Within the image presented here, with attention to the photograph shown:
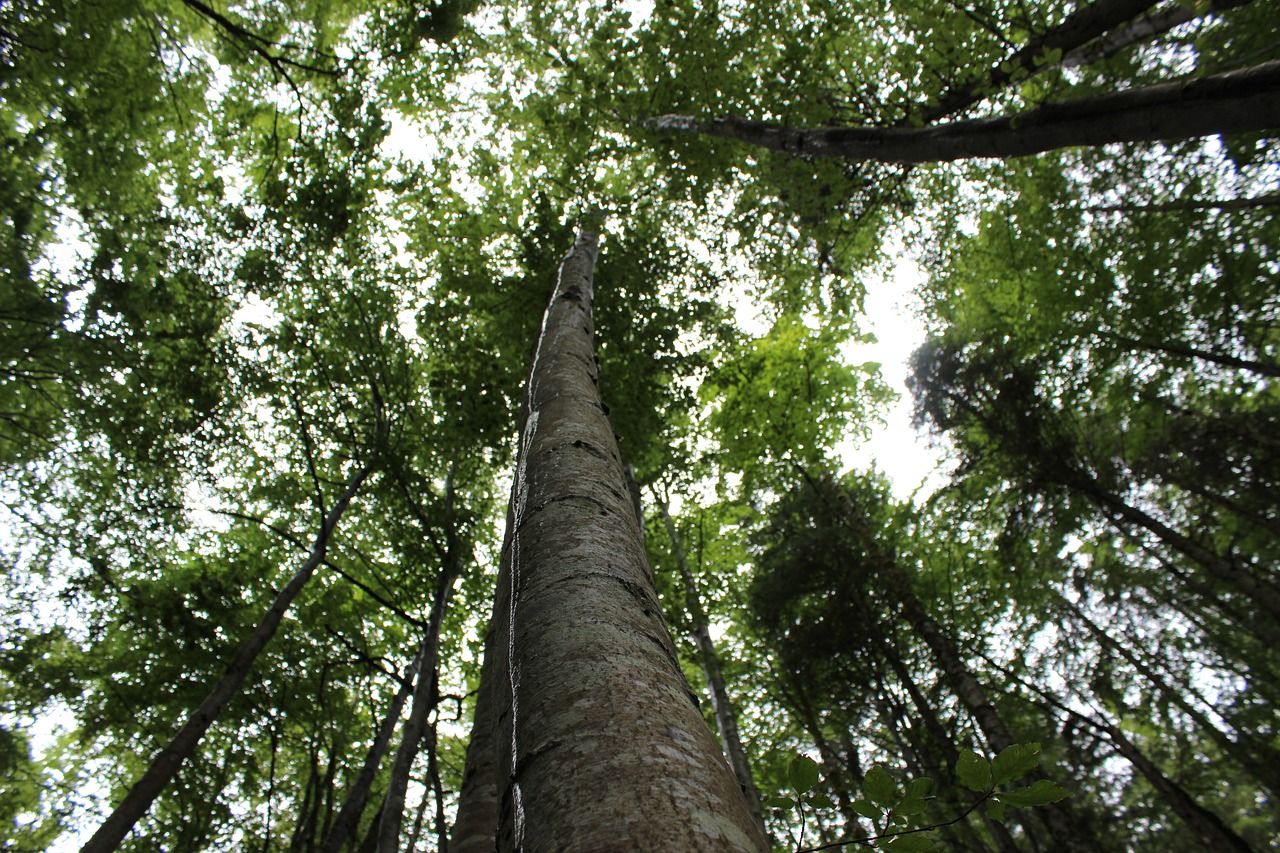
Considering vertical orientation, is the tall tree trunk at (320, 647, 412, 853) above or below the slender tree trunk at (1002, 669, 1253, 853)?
above

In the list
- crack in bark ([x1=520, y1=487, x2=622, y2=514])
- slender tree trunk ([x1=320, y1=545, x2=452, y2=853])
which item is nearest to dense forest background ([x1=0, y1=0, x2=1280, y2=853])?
slender tree trunk ([x1=320, y1=545, x2=452, y2=853])

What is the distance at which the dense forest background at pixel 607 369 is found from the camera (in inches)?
230

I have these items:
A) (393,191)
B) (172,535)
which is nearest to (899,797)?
(393,191)

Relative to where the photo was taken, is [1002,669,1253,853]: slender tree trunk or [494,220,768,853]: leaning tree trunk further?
[1002,669,1253,853]: slender tree trunk

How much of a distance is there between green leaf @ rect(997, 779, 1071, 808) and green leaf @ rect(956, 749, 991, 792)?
3 cm

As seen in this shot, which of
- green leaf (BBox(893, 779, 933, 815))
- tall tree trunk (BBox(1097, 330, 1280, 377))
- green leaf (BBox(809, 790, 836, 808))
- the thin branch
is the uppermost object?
the thin branch

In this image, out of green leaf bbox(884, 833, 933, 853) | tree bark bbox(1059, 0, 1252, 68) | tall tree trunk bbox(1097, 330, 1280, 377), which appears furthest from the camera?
tall tree trunk bbox(1097, 330, 1280, 377)

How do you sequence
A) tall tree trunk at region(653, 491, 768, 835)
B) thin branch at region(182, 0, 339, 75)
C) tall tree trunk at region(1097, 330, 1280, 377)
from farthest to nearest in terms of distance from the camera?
tall tree trunk at region(1097, 330, 1280, 377)
tall tree trunk at region(653, 491, 768, 835)
thin branch at region(182, 0, 339, 75)

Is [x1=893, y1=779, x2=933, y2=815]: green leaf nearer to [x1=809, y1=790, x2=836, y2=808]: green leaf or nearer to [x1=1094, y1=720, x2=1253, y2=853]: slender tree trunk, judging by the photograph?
[x1=809, y1=790, x2=836, y2=808]: green leaf

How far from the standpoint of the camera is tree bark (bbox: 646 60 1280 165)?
2.36 m

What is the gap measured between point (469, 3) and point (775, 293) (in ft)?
18.9

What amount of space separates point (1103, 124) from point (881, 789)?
11.3ft

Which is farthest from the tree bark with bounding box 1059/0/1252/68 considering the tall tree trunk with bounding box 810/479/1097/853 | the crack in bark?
the crack in bark

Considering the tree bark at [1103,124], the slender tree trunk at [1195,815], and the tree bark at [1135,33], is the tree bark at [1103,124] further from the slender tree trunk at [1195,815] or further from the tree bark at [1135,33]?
the slender tree trunk at [1195,815]
